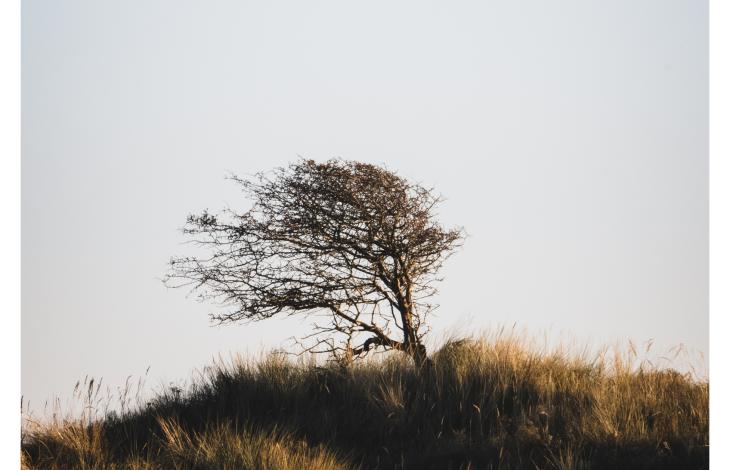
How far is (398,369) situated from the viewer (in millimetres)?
12188

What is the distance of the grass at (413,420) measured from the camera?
31.4ft

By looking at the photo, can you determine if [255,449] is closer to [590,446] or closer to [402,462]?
[402,462]

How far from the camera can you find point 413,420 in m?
11.0

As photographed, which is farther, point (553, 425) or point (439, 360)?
point (439, 360)

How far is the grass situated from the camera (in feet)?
31.4
